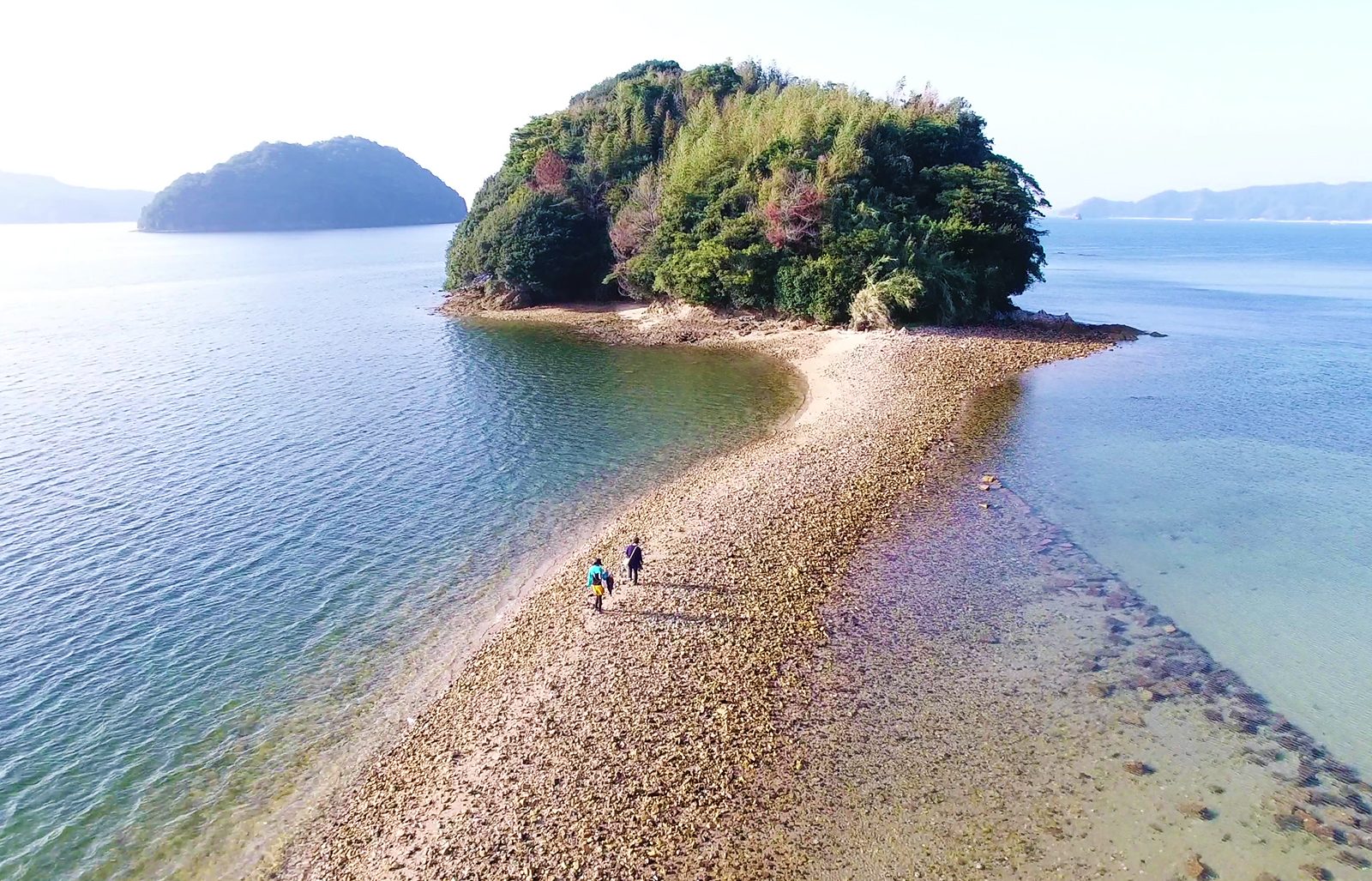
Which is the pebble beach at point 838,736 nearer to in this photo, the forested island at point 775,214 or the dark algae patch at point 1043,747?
the dark algae patch at point 1043,747

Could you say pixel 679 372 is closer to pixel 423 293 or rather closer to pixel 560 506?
pixel 560 506

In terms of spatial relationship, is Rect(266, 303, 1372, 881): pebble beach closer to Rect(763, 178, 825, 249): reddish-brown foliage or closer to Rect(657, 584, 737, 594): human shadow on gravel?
Rect(657, 584, 737, 594): human shadow on gravel

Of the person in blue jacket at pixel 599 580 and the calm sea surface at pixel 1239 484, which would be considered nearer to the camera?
the calm sea surface at pixel 1239 484

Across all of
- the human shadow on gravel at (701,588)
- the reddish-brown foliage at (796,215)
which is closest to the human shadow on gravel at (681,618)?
the human shadow on gravel at (701,588)

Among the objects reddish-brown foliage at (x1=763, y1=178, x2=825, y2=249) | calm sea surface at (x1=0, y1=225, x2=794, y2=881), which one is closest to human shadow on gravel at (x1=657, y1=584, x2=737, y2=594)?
calm sea surface at (x1=0, y1=225, x2=794, y2=881)

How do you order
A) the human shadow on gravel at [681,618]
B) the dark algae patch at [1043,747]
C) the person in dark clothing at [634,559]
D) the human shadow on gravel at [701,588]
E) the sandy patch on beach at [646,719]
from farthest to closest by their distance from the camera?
1. the person in dark clothing at [634,559]
2. the human shadow on gravel at [701,588]
3. the human shadow on gravel at [681,618]
4. the sandy patch on beach at [646,719]
5. the dark algae patch at [1043,747]

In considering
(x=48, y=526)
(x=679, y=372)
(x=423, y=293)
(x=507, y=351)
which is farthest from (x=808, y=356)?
(x=423, y=293)

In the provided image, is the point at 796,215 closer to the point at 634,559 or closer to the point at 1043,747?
the point at 634,559

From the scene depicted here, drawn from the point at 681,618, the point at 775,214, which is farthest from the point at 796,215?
the point at 681,618
